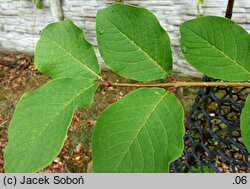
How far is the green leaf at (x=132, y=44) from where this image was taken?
1.28 feet

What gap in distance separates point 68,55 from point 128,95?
0.11 meters

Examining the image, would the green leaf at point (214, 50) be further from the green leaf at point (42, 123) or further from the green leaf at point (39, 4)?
the green leaf at point (39, 4)

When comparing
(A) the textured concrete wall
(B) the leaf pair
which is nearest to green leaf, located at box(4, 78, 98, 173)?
(B) the leaf pair

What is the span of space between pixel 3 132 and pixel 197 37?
199 centimetres

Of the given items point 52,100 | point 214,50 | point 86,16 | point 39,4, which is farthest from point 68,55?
point 39,4

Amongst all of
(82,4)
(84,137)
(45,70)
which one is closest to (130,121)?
(45,70)

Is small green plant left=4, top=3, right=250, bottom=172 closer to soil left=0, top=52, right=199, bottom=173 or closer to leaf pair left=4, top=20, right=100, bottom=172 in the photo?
leaf pair left=4, top=20, right=100, bottom=172

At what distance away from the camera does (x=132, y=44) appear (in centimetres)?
40

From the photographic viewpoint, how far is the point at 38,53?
0.45 meters

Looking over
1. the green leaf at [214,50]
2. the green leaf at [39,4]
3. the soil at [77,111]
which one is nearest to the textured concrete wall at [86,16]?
the green leaf at [39,4]

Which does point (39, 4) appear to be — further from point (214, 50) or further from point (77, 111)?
point (214, 50)

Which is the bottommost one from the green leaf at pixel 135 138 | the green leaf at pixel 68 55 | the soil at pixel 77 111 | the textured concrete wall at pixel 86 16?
the soil at pixel 77 111

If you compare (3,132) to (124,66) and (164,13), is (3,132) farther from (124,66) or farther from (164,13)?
(124,66)

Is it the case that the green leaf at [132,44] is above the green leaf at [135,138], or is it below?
above
